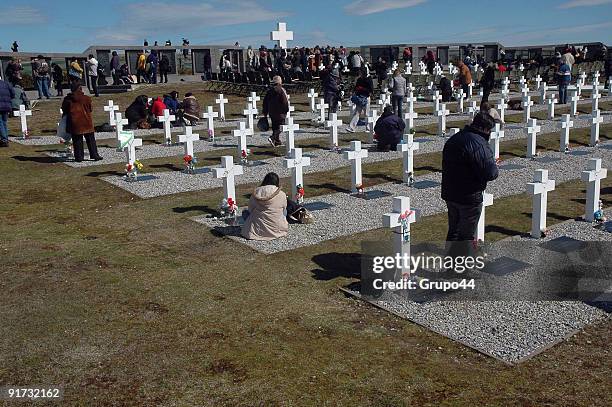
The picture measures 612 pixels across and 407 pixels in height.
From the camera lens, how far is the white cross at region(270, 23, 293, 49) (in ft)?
121

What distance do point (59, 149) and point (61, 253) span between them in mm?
10252

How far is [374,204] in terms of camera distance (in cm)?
1214

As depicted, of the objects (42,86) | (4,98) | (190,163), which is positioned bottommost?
(190,163)

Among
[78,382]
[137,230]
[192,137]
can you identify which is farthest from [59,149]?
[78,382]

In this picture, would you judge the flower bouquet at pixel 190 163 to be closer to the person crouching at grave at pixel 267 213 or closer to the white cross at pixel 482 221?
the person crouching at grave at pixel 267 213

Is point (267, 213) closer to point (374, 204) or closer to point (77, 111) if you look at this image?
point (374, 204)

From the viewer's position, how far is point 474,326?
6.76m

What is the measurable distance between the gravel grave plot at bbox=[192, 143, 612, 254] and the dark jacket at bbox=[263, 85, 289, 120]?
16.8 ft

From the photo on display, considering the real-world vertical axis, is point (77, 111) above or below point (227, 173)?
above

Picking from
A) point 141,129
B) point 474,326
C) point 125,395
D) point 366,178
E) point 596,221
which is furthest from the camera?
point 141,129

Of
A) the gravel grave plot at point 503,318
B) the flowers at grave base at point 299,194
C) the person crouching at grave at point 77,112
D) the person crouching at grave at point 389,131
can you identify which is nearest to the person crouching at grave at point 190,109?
the person crouching at grave at point 77,112

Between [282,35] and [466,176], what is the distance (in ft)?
102

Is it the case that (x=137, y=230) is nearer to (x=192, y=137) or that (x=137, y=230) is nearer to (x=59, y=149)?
(x=192, y=137)

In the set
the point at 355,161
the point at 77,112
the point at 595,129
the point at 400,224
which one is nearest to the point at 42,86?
the point at 77,112
